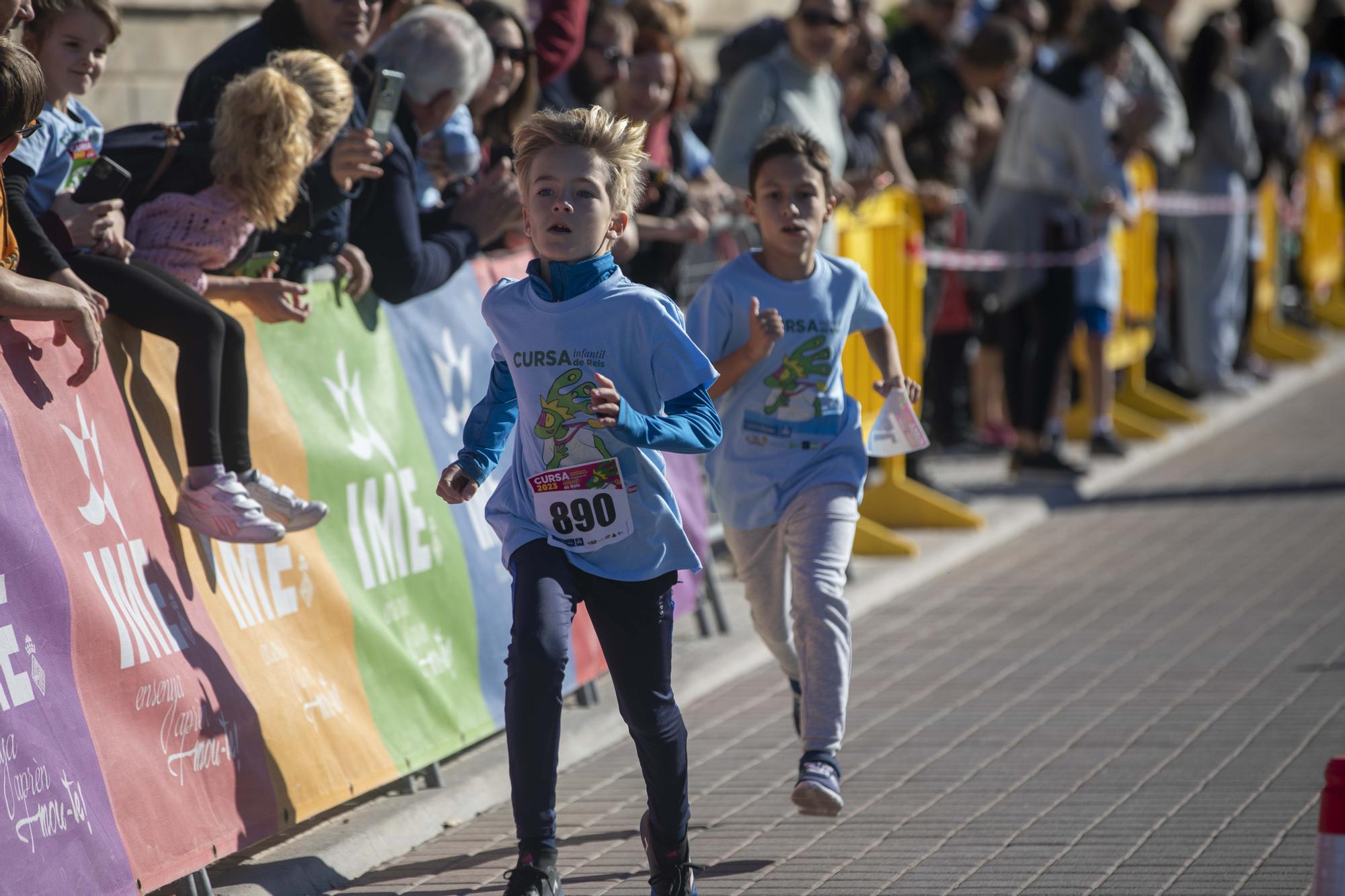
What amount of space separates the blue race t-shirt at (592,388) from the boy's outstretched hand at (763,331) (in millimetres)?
629

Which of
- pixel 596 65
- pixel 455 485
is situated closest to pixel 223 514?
pixel 455 485

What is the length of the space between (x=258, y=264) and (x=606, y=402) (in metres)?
1.94

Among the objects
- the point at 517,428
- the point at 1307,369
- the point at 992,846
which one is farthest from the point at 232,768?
the point at 1307,369

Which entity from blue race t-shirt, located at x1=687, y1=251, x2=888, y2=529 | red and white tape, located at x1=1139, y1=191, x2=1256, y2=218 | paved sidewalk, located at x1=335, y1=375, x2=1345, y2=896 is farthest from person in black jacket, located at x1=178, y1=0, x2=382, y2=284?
red and white tape, located at x1=1139, y1=191, x2=1256, y2=218

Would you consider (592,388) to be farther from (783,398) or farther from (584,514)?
(783,398)

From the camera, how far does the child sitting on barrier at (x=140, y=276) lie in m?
4.94

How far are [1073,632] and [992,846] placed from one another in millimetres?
2944

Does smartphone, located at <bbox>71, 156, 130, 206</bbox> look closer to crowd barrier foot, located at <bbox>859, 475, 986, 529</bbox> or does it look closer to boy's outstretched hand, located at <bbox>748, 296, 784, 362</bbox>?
boy's outstretched hand, located at <bbox>748, 296, 784, 362</bbox>

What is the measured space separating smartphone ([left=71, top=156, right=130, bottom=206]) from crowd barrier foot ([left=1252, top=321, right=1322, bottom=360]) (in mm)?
13308

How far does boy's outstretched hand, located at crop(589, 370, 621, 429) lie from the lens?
4.17 meters

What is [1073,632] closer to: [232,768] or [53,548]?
[232,768]

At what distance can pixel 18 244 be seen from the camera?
4660 mm

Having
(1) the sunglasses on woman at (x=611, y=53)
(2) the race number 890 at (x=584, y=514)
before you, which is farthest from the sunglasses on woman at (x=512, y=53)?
(2) the race number 890 at (x=584, y=514)

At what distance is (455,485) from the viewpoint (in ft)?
14.9
